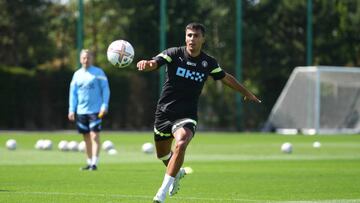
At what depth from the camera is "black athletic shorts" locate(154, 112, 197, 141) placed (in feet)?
40.0

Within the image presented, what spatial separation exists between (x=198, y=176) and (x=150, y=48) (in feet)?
101

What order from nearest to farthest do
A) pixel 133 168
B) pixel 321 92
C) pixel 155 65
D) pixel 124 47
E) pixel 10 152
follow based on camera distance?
pixel 155 65 → pixel 124 47 → pixel 133 168 → pixel 10 152 → pixel 321 92

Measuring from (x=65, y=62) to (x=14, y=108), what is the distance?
36.3 ft

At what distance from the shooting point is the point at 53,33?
5350 cm

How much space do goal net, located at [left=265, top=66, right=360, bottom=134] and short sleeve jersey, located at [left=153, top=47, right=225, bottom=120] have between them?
30436 millimetres

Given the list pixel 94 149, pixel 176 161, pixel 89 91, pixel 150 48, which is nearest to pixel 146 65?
pixel 176 161

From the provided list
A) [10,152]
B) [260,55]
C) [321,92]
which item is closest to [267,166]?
[10,152]

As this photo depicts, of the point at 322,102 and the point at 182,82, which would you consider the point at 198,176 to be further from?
the point at 322,102

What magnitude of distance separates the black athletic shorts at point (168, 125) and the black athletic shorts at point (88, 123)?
6.55 m

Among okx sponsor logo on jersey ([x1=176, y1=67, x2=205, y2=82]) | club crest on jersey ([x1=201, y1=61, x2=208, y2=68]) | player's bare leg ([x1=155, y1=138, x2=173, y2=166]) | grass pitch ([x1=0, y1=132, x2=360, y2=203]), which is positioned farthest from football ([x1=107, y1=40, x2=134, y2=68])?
grass pitch ([x1=0, y1=132, x2=360, y2=203])

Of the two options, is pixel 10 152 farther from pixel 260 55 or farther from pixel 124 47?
pixel 260 55

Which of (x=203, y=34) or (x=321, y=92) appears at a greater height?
(x=203, y=34)

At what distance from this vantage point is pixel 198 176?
17.4 m

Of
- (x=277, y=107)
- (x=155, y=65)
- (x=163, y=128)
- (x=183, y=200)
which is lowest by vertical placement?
(x=277, y=107)
